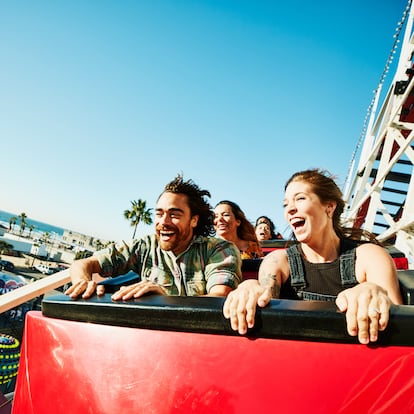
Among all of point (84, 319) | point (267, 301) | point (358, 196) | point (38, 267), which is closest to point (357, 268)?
point (267, 301)

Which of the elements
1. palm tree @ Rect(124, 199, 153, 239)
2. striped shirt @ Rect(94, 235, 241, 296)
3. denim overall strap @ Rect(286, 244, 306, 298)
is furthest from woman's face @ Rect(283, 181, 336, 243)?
palm tree @ Rect(124, 199, 153, 239)

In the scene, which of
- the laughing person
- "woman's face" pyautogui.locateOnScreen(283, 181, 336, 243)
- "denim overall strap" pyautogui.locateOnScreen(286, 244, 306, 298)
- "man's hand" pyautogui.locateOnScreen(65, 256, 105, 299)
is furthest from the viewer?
"woman's face" pyautogui.locateOnScreen(283, 181, 336, 243)

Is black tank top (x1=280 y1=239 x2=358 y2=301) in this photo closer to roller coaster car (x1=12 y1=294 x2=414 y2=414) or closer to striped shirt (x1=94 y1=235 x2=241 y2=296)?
striped shirt (x1=94 y1=235 x2=241 y2=296)

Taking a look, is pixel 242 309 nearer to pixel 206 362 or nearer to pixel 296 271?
pixel 206 362

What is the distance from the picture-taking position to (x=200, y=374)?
666 mm

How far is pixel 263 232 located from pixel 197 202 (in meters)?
2.74

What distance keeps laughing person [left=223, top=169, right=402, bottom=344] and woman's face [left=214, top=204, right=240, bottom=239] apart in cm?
152

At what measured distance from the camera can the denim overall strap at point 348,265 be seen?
4.53 feet

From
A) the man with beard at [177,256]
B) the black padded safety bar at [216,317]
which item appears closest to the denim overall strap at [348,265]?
the man with beard at [177,256]

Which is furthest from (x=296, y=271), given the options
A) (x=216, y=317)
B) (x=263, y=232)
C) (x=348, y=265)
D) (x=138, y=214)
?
(x=138, y=214)

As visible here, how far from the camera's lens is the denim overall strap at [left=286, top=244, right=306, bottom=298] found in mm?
1446

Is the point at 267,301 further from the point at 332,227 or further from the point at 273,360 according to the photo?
the point at 332,227

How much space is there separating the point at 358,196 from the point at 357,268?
5492mm

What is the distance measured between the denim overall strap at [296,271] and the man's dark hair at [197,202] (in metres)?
0.77
